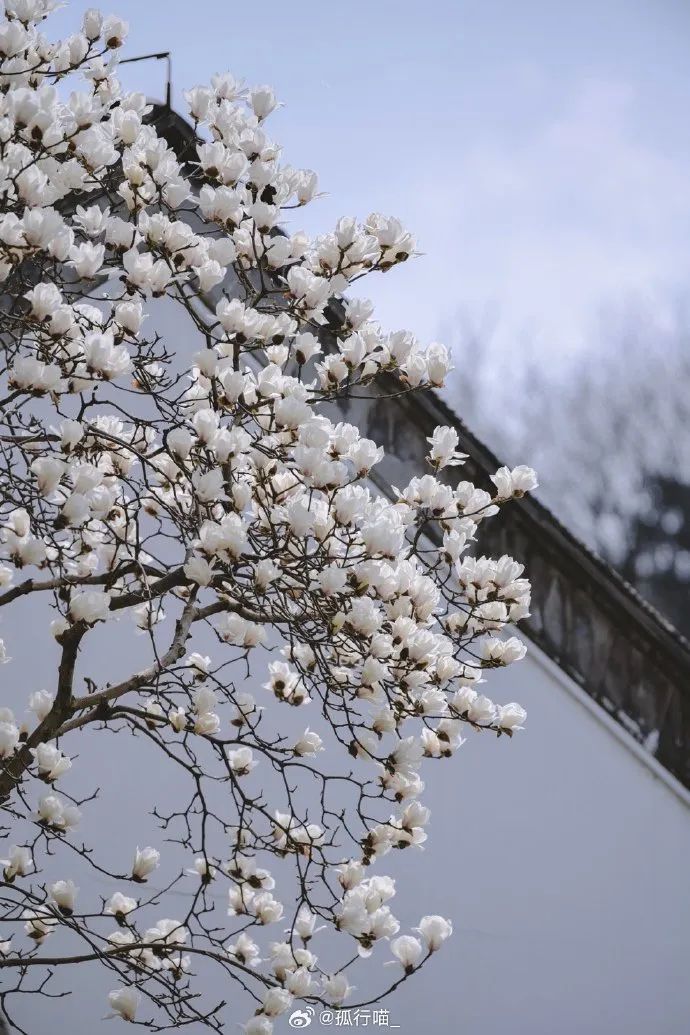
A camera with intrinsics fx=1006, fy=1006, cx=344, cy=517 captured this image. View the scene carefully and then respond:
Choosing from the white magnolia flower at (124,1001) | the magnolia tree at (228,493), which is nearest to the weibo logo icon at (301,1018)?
the magnolia tree at (228,493)

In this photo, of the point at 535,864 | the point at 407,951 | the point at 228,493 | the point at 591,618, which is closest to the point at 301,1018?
the point at 535,864

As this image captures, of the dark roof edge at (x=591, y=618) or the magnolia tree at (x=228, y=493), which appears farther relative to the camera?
the dark roof edge at (x=591, y=618)

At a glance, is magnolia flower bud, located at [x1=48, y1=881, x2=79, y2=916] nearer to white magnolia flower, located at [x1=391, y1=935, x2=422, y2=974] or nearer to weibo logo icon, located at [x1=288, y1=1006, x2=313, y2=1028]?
white magnolia flower, located at [x1=391, y1=935, x2=422, y2=974]

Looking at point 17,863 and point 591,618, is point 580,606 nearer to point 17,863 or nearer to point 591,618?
point 591,618

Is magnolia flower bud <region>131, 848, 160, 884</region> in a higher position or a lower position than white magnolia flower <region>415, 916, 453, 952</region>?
higher

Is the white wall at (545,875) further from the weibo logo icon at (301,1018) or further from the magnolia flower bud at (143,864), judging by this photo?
the magnolia flower bud at (143,864)

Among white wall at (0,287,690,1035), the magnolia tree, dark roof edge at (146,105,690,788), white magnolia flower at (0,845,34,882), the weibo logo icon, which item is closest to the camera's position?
the magnolia tree

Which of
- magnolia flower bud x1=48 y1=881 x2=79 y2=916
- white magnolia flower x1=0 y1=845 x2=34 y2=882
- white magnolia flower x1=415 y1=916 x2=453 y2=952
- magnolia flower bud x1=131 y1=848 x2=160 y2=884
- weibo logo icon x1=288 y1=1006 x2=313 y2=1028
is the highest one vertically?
white magnolia flower x1=0 y1=845 x2=34 y2=882

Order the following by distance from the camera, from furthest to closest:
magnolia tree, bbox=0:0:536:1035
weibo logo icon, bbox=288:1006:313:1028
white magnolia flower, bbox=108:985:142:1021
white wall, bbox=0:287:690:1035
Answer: white wall, bbox=0:287:690:1035
weibo logo icon, bbox=288:1006:313:1028
white magnolia flower, bbox=108:985:142:1021
magnolia tree, bbox=0:0:536:1035

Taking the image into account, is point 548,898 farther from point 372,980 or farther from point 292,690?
point 292,690

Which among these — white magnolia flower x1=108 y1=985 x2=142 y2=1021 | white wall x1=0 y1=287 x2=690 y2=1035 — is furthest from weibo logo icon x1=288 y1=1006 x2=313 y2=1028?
white magnolia flower x1=108 y1=985 x2=142 y2=1021

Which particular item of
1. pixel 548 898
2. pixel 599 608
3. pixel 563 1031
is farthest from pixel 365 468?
pixel 563 1031

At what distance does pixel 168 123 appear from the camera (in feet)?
10.3

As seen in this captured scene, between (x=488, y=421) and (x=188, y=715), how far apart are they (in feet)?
27.8
